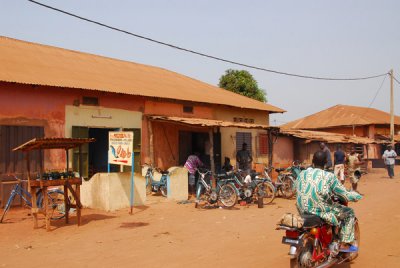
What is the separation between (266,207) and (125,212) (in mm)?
3789

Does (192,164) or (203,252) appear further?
(192,164)

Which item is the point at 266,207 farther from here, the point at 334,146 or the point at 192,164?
the point at 334,146

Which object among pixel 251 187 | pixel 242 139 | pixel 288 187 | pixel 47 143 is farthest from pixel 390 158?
pixel 47 143

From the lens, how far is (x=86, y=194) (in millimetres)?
11281

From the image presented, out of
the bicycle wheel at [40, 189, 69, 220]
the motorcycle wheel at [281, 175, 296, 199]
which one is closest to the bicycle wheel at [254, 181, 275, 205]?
the motorcycle wheel at [281, 175, 296, 199]

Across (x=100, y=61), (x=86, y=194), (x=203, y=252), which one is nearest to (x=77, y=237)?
(x=203, y=252)

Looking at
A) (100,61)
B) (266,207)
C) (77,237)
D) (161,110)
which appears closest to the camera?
(77,237)

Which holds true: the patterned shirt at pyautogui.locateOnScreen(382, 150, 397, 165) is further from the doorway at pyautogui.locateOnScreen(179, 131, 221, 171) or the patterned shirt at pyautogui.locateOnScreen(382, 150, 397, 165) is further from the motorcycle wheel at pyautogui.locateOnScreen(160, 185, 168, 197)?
the motorcycle wheel at pyautogui.locateOnScreen(160, 185, 168, 197)

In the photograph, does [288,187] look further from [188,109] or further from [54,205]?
[54,205]

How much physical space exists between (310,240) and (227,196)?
6.58m

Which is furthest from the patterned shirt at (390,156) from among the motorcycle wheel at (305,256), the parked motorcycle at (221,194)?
the motorcycle wheel at (305,256)

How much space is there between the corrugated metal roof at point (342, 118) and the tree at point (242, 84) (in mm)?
7842

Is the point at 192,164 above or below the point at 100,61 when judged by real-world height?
below

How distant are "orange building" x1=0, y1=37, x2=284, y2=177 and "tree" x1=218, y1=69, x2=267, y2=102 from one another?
9.73 m
